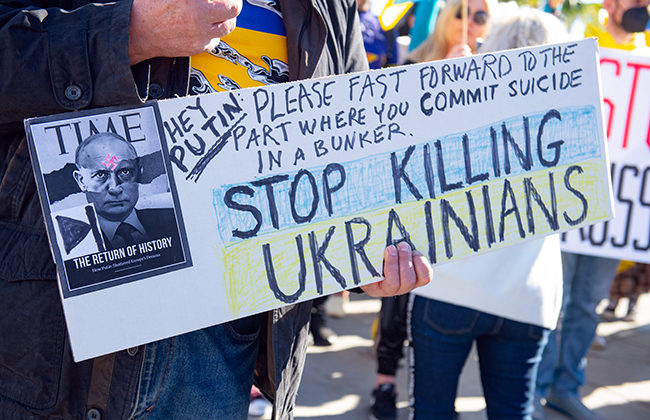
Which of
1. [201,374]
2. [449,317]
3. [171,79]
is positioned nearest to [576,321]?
[449,317]

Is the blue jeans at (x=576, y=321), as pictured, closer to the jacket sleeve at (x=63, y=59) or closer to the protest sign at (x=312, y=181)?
the protest sign at (x=312, y=181)

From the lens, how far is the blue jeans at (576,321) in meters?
3.05

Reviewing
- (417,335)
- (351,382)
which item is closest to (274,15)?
(417,335)

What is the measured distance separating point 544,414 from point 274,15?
275 centimetres

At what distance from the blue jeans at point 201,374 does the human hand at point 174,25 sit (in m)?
0.59

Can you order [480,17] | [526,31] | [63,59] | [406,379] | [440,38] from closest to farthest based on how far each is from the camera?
[63,59], [526,31], [440,38], [480,17], [406,379]

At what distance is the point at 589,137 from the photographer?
1487 millimetres

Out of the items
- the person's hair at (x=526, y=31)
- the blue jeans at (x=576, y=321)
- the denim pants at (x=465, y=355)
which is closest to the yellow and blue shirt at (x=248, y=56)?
the denim pants at (x=465, y=355)

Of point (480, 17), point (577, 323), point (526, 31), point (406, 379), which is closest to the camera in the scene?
point (526, 31)

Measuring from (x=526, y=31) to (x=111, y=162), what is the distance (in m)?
1.68

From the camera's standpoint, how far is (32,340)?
40.9 inches

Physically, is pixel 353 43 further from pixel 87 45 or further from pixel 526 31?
pixel 526 31

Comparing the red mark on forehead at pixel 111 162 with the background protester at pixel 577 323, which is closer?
the red mark on forehead at pixel 111 162

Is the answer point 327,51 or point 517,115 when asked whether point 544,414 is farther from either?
point 327,51
